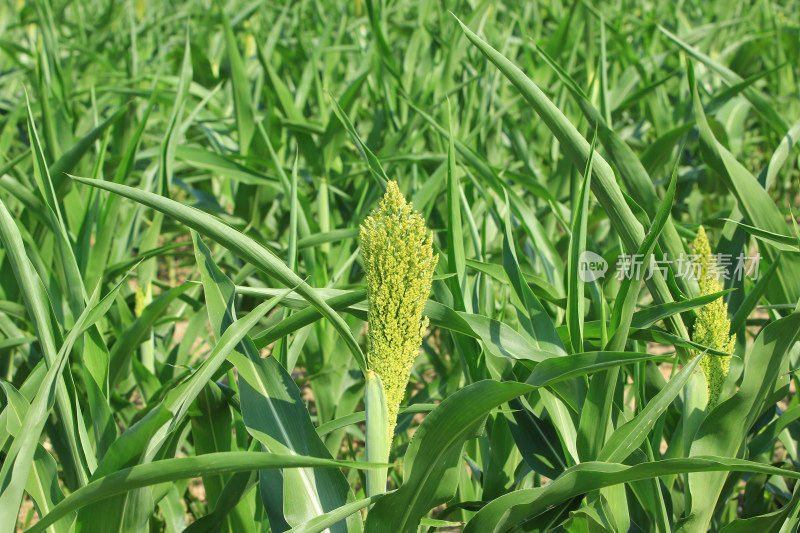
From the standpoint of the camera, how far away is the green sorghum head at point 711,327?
2.88 feet

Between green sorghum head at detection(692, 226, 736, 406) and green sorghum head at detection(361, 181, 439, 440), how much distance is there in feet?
1.24

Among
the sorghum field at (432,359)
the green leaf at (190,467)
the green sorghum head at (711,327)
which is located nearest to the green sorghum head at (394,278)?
the sorghum field at (432,359)

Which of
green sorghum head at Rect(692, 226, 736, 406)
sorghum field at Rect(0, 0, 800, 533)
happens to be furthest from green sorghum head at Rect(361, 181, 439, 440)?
green sorghum head at Rect(692, 226, 736, 406)

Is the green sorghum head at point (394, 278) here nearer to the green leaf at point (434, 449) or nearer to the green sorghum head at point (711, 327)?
the green leaf at point (434, 449)

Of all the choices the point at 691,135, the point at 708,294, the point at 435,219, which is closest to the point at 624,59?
the point at 691,135

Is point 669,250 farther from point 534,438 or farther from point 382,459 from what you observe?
point 382,459

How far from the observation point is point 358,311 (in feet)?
3.02

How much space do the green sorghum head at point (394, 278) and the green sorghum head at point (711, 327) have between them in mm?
378

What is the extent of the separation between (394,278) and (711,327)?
1.41 feet

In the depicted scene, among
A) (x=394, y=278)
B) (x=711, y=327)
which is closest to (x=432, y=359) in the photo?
(x=711, y=327)

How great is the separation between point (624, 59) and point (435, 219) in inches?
54.6

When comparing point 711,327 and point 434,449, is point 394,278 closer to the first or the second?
point 434,449

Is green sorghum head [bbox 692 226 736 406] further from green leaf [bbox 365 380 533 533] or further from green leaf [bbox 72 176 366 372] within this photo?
green leaf [bbox 72 176 366 372]

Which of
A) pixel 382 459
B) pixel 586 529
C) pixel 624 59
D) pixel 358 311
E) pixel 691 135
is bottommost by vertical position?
pixel 586 529
